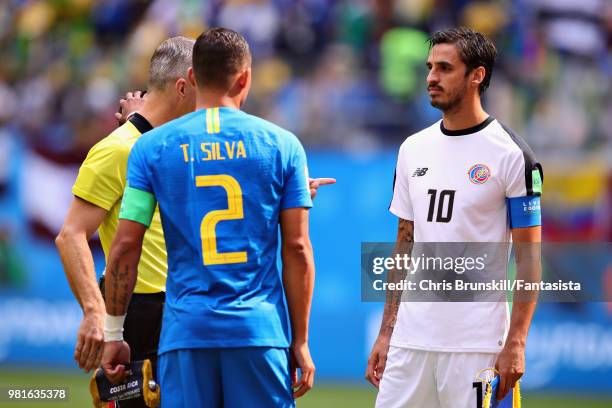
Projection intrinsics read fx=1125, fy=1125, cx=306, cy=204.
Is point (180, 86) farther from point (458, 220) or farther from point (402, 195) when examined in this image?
point (458, 220)

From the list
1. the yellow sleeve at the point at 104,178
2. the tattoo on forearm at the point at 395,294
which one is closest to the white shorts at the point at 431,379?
the tattoo on forearm at the point at 395,294

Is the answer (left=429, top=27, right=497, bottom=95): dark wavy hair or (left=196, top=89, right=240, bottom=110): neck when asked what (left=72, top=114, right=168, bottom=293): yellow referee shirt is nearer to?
(left=196, top=89, right=240, bottom=110): neck

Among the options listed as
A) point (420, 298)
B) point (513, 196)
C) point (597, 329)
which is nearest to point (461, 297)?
point (420, 298)

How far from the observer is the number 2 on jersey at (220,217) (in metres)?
4.39

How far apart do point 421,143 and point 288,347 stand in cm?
152

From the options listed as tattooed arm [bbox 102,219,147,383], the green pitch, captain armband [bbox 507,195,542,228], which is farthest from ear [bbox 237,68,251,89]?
the green pitch

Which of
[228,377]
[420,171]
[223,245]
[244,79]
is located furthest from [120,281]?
[420,171]

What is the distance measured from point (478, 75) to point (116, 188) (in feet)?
6.05

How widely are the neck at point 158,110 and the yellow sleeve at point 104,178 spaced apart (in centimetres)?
27

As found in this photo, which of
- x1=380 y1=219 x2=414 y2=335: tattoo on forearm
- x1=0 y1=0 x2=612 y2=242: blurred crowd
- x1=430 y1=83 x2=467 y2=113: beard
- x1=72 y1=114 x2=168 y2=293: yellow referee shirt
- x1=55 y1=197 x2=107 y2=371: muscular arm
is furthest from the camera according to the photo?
x1=0 y1=0 x2=612 y2=242: blurred crowd

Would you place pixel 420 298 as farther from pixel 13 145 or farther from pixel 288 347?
pixel 13 145

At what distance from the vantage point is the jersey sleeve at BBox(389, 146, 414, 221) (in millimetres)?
5578

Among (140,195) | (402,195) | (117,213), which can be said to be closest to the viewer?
(140,195)

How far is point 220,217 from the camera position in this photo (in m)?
4.39
